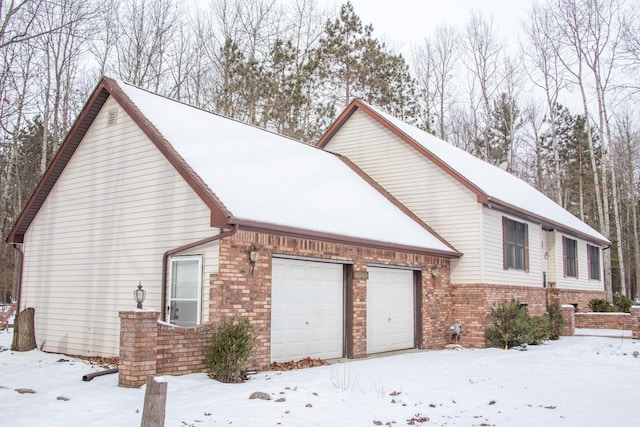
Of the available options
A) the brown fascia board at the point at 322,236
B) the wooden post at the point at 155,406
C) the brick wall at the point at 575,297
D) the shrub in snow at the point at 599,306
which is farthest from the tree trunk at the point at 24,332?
the shrub in snow at the point at 599,306

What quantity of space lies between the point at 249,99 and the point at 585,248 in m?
17.4

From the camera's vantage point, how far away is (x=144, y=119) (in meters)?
12.4

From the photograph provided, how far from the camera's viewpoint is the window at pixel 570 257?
79.3 ft

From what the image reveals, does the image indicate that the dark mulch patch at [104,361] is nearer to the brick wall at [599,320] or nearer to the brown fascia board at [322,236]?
the brown fascia board at [322,236]

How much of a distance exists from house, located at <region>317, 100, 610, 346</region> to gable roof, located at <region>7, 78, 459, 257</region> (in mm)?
871

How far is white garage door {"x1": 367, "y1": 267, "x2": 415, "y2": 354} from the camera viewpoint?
48.6 feet

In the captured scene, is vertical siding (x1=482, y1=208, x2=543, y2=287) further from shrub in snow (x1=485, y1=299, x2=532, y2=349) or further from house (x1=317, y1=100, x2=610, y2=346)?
shrub in snow (x1=485, y1=299, x2=532, y2=349)

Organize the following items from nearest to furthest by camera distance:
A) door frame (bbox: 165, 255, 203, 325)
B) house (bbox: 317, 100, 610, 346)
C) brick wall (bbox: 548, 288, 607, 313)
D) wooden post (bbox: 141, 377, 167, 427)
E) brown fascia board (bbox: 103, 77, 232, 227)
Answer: wooden post (bbox: 141, 377, 167, 427)
brown fascia board (bbox: 103, 77, 232, 227)
door frame (bbox: 165, 255, 203, 325)
house (bbox: 317, 100, 610, 346)
brick wall (bbox: 548, 288, 607, 313)

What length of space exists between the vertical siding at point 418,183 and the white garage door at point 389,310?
7.01 feet

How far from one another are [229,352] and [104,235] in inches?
193

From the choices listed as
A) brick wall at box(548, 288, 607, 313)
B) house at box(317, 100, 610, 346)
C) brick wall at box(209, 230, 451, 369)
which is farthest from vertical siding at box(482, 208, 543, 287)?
brick wall at box(209, 230, 451, 369)

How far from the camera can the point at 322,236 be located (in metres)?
12.4

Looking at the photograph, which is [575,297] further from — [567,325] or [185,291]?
[185,291]

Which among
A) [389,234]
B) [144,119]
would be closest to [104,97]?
[144,119]
